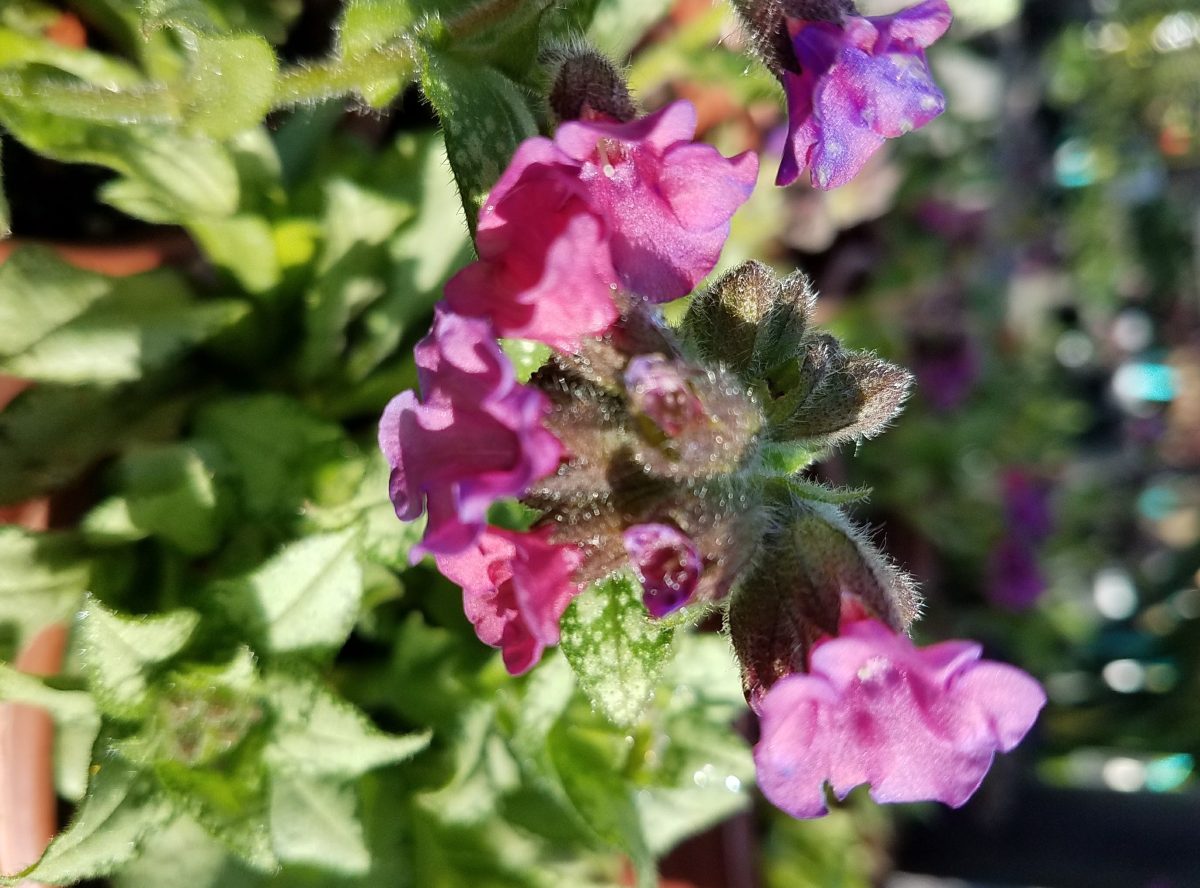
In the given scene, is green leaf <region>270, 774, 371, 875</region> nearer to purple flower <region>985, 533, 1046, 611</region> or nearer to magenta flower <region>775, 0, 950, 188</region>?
magenta flower <region>775, 0, 950, 188</region>

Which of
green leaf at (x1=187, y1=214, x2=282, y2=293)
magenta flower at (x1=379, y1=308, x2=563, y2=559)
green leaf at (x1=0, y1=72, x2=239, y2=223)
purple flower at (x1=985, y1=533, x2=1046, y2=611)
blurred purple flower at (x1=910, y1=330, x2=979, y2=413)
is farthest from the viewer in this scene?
purple flower at (x1=985, y1=533, x2=1046, y2=611)

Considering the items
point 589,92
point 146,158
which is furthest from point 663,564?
point 146,158

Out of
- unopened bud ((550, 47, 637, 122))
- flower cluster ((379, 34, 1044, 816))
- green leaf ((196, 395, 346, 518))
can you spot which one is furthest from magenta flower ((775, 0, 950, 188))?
green leaf ((196, 395, 346, 518))

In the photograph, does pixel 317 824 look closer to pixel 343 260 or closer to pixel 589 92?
pixel 343 260

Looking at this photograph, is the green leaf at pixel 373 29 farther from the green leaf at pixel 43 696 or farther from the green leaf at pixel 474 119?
the green leaf at pixel 43 696

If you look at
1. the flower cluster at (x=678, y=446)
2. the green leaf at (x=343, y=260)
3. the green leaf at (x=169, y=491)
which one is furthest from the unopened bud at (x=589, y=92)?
the green leaf at (x=169, y=491)
